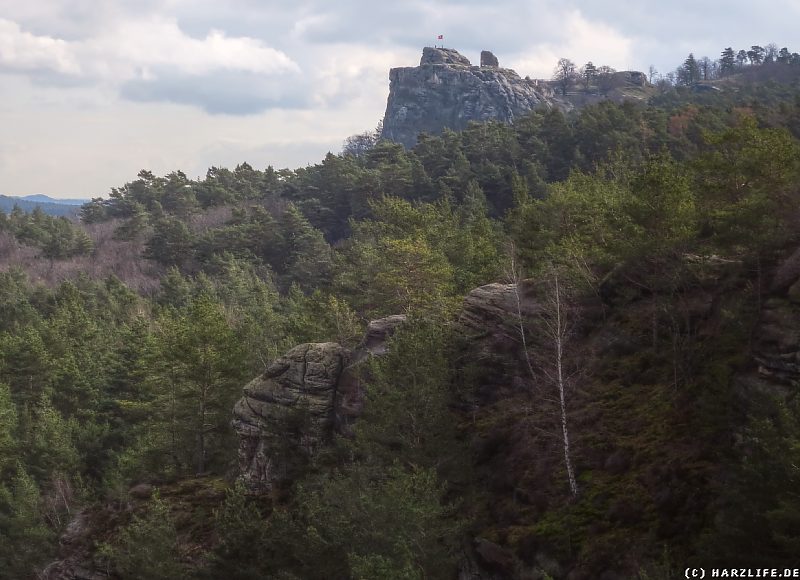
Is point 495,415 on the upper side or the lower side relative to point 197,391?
upper

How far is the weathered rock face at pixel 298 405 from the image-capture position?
2816cm

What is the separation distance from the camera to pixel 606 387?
886 inches

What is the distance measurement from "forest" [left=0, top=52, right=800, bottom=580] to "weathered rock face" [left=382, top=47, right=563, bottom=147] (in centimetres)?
10548

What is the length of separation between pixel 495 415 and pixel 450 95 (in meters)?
140

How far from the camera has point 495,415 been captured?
2442 cm

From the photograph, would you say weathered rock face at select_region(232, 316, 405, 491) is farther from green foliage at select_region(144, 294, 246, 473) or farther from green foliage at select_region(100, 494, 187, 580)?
green foliage at select_region(100, 494, 187, 580)

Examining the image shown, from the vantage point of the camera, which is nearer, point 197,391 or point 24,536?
point 24,536

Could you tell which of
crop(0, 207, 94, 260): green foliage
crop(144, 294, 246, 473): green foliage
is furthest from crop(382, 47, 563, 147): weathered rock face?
crop(144, 294, 246, 473): green foliage

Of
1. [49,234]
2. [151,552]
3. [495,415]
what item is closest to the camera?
[151,552]

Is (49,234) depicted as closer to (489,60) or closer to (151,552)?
(151,552)

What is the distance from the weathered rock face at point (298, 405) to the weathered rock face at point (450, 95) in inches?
4972

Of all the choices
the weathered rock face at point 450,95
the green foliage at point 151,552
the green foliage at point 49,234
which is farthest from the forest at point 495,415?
A: the weathered rock face at point 450,95

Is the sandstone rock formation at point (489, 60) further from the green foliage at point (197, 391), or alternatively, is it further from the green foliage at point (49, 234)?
the green foliage at point (197, 391)

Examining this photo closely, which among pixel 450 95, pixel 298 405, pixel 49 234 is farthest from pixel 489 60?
pixel 298 405
